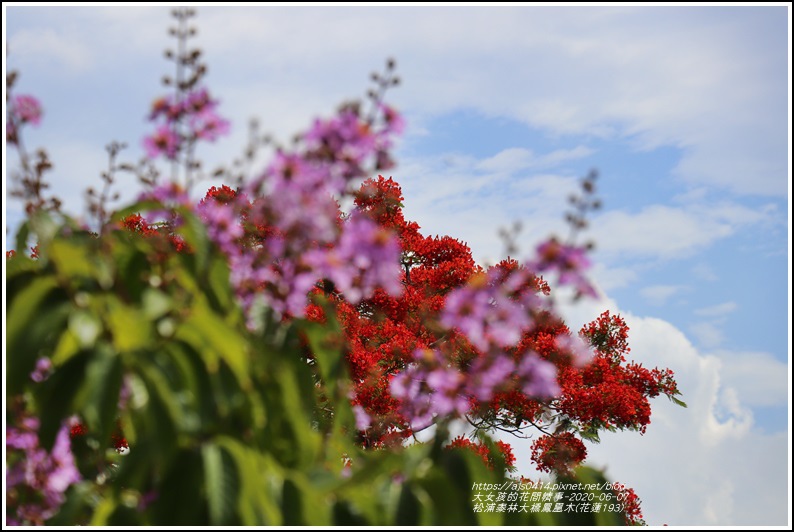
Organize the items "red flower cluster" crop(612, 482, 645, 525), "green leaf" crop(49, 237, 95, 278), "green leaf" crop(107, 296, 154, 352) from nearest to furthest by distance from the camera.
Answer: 1. "green leaf" crop(107, 296, 154, 352)
2. "green leaf" crop(49, 237, 95, 278)
3. "red flower cluster" crop(612, 482, 645, 525)

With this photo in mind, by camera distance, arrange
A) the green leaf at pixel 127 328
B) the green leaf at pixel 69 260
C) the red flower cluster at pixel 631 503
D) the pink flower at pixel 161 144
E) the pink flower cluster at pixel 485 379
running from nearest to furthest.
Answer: the green leaf at pixel 127 328
the green leaf at pixel 69 260
the pink flower cluster at pixel 485 379
the pink flower at pixel 161 144
the red flower cluster at pixel 631 503

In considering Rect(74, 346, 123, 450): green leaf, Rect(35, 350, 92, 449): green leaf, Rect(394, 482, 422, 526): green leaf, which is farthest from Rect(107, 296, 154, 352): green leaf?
Rect(394, 482, 422, 526): green leaf

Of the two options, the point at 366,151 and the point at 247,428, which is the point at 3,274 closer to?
the point at 247,428

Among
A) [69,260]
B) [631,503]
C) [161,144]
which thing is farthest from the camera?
[631,503]

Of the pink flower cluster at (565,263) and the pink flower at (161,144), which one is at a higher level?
the pink flower at (161,144)

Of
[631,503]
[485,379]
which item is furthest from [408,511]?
[631,503]

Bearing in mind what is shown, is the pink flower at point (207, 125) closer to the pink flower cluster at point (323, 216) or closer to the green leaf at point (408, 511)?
the pink flower cluster at point (323, 216)

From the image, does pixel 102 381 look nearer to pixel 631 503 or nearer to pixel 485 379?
pixel 485 379

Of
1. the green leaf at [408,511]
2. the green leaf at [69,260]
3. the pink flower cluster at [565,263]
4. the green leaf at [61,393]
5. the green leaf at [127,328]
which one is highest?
the pink flower cluster at [565,263]

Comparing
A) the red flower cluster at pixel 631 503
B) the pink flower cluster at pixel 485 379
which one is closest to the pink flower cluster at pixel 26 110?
the pink flower cluster at pixel 485 379

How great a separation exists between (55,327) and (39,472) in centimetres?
84

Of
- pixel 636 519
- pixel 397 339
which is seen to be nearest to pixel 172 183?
pixel 397 339

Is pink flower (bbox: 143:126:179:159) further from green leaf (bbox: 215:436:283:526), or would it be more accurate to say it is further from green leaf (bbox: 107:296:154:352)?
green leaf (bbox: 215:436:283:526)

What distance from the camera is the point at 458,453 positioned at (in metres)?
2.64
